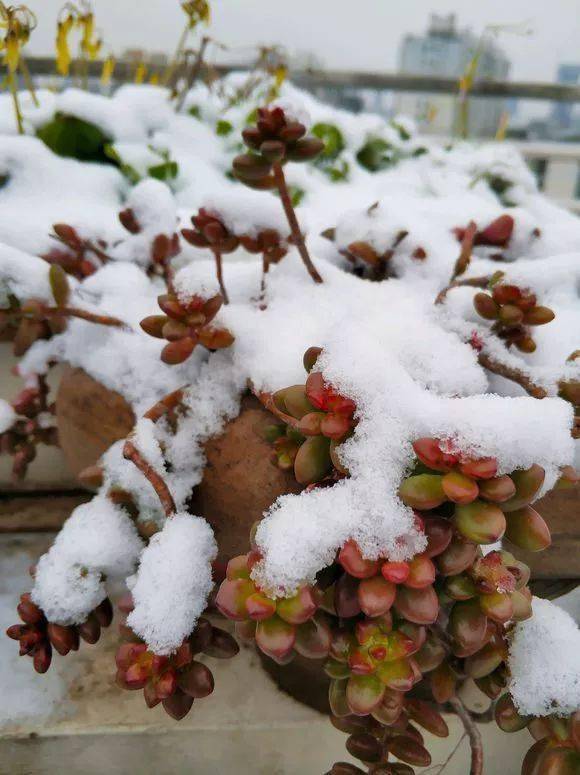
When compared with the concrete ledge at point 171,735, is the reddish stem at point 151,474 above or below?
above

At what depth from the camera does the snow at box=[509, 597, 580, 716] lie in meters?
0.43

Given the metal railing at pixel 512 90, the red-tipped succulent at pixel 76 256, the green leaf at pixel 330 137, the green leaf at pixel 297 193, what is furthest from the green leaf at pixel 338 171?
the metal railing at pixel 512 90

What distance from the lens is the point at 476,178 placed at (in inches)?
56.7

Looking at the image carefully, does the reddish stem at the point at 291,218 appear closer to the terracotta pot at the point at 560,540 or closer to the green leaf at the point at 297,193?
the terracotta pot at the point at 560,540

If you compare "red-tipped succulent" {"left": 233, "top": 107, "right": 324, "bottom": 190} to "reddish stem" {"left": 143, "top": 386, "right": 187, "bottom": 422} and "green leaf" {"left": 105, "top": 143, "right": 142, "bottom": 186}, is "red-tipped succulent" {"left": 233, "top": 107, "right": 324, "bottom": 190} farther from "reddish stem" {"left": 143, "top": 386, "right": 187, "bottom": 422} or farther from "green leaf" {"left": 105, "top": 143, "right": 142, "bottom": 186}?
"green leaf" {"left": 105, "top": 143, "right": 142, "bottom": 186}

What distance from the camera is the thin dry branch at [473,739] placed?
17.8 inches

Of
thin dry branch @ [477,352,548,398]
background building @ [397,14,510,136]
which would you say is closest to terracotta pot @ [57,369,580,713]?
thin dry branch @ [477,352,548,398]

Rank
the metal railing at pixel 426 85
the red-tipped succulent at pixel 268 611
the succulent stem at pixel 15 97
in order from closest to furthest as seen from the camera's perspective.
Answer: the red-tipped succulent at pixel 268 611
the succulent stem at pixel 15 97
the metal railing at pixel 426 85

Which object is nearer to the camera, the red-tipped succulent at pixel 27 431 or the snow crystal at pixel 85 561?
the snow crystal at pixel 85 561

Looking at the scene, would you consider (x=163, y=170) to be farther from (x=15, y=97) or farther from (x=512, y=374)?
(x=512, y=374)

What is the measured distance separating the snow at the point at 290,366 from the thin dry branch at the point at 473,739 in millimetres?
196

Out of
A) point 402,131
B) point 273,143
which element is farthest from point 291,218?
point 402,131

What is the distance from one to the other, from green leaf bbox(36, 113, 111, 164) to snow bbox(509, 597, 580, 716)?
1130mm

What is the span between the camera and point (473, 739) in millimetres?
459
